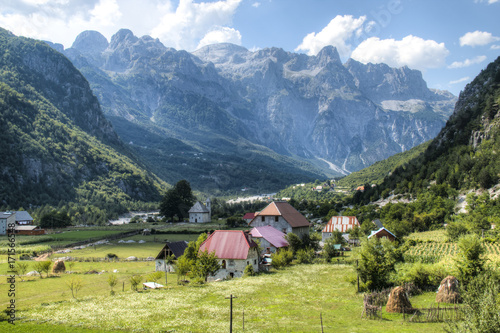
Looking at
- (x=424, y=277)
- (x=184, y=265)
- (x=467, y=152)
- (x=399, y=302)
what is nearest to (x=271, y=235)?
(x=184, y=265)

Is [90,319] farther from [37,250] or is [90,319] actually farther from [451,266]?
[37,250]

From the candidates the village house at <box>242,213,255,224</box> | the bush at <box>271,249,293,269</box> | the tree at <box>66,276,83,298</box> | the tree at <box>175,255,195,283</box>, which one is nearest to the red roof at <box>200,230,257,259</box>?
the bush at <box>271,249,293,269</box>

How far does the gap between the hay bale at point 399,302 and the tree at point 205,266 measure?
2169cm

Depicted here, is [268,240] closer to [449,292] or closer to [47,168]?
[449,292]

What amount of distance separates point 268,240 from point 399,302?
33.0 metres

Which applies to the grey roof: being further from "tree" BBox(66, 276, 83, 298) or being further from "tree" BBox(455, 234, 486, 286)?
"tree" BBox(455, 234, 486, 286)

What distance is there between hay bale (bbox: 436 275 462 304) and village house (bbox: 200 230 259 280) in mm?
23673

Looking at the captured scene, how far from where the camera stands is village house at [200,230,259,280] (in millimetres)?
47094

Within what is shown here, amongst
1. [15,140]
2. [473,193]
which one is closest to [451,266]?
[473,193]

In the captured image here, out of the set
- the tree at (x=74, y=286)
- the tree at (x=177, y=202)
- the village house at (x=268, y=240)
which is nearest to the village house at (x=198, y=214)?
the tree at (x=177, y=202)

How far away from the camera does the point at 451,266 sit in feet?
110

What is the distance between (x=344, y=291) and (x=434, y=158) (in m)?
124

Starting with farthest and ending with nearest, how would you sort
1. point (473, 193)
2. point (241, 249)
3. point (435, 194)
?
point (435, 194) < point (473, 193) < point (241, 249)

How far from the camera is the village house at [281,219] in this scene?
7069cm
